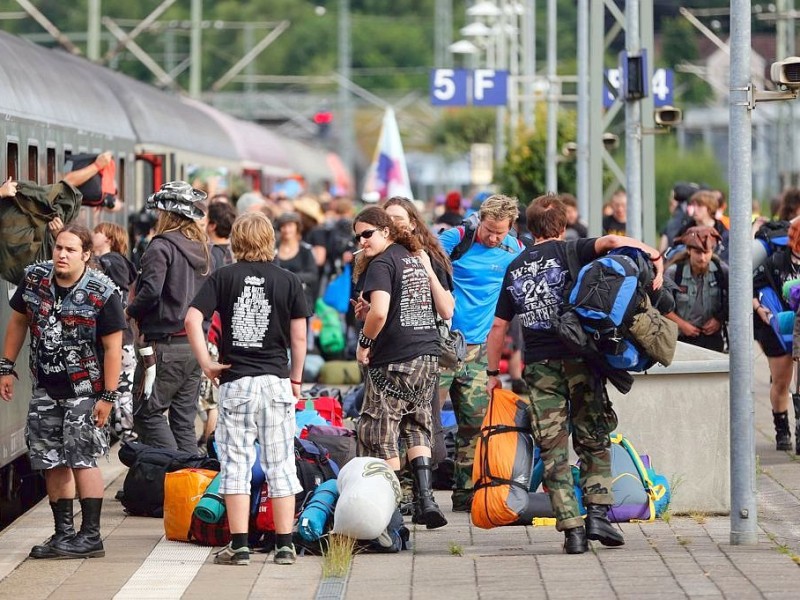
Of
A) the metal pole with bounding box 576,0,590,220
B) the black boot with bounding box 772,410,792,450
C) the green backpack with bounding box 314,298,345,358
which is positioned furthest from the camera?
the metal pole with bounding box 576,0,590,220

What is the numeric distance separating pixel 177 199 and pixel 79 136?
4.15 m

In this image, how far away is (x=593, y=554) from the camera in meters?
8.88

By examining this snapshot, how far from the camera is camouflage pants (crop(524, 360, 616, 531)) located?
8930mm

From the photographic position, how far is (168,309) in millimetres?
10844

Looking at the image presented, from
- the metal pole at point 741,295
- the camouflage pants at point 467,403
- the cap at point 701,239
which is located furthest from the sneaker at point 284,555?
the cap at point 701,239

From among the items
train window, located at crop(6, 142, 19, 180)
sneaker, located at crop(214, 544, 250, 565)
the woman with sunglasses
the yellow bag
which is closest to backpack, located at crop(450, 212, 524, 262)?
the woman with sunglasses

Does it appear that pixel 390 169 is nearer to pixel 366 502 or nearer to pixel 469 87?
pixel 469 87

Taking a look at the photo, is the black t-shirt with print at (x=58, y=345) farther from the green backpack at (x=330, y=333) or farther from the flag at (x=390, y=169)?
the flag at (x=390, y=169)

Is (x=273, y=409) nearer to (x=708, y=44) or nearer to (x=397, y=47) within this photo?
(x=708, y=44)

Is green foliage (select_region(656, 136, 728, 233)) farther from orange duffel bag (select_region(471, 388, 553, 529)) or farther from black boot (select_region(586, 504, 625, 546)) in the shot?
black boot (select_region(586, 504, 625, 546))

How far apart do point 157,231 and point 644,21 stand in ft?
18.8

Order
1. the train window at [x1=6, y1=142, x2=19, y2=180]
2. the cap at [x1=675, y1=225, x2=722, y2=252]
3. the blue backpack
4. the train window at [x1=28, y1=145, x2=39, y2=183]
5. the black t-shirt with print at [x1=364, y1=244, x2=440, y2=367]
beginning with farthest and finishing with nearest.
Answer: the cap at [x1=675, y1=225, x2=722, y2=252], the train window at [x1=28, y1=145, x2=39, y2=183], the train window at [x1=6, y1=142, x2=19, y2=180], the black t-shirt with print at [x1=364, y1=244, x2=440, y2=367], the blue backpack

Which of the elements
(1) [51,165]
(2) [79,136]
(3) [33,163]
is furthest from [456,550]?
(2) [79,136]

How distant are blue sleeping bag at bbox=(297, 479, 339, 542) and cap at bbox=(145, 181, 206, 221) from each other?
2.09 m
